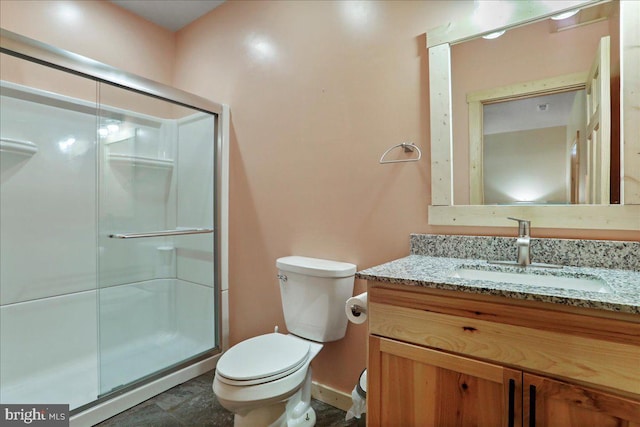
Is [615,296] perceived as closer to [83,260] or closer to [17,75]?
[83,260]

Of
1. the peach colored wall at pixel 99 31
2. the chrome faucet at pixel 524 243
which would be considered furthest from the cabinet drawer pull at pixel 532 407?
the peach colored wall at pixel 99 31

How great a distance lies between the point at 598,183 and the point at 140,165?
2431mm

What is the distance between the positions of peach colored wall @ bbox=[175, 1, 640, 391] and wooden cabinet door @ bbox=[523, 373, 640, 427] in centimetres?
63

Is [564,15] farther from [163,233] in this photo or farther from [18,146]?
[18,146]

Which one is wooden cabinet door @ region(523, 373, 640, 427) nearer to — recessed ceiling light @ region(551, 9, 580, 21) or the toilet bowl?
the toilet bowl

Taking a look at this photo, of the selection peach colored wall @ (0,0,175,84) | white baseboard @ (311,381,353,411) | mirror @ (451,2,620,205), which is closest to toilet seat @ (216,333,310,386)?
white baseboard @ (311,381,353,411)

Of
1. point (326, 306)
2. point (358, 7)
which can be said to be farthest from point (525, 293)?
point (358, 7)

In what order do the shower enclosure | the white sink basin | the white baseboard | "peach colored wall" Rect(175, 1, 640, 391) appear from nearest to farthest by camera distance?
1. the white sink basin
2. "peach colored wall" Rect(175, 1, 640, 391)
3. the white baseboard
4. the shower enclosure

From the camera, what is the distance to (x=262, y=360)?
4.50 ft

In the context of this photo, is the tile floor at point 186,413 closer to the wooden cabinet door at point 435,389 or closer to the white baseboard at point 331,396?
the white baseboard at point 331,396

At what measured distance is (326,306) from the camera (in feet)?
5.20

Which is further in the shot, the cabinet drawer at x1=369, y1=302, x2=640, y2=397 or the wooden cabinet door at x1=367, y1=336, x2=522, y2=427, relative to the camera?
the wooden cabinet door at x1=367, y1=336, x2=522, y2=427

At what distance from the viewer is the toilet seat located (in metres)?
1.27

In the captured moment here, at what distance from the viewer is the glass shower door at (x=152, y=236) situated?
196 cm
